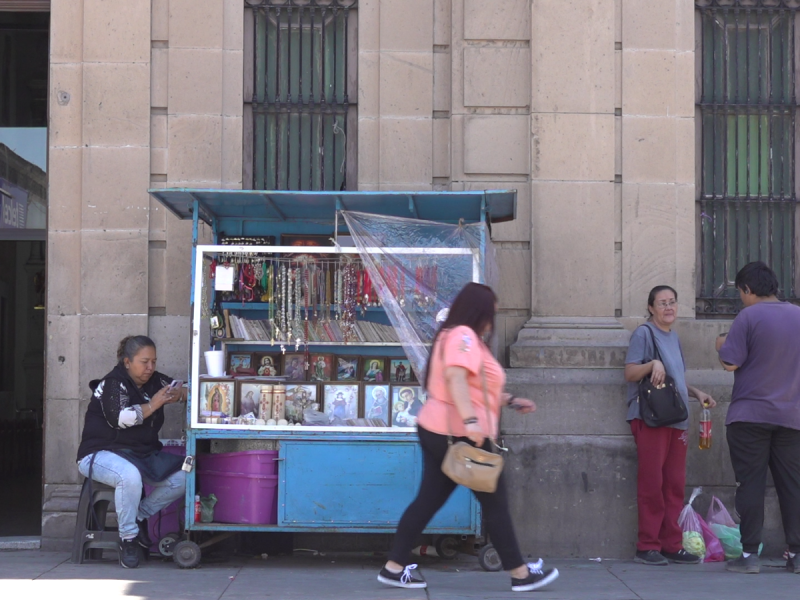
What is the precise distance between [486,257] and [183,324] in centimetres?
250

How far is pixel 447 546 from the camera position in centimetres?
722

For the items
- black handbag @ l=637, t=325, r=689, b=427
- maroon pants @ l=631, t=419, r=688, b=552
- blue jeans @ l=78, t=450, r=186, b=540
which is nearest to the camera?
blue jeans @ l=78, t=450, r=186, b=540

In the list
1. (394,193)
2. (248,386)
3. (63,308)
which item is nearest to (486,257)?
(394,193)

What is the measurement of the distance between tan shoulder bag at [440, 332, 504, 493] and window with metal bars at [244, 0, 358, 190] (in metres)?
3.38

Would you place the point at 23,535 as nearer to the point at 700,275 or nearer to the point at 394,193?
the point at 394,193

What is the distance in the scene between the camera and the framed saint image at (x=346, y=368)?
7.45 meters

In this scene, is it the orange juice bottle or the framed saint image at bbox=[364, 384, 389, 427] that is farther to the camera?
the orange juice bottle

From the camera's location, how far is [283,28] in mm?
8383

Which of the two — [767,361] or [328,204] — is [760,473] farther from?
[328,204]

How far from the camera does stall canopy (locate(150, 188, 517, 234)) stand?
6746mm

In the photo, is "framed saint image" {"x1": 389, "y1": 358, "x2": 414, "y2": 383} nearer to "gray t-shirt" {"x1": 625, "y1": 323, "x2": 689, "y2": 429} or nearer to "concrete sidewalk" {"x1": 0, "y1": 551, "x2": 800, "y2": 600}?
"concrete sidewalk" {"x1": 0, "y1": 551, "x2": 800, "y2": 600}

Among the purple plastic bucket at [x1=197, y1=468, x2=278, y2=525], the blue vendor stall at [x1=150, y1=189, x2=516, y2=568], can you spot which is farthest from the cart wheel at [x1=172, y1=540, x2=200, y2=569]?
the purple plastic bucket at [x1=197, y1=468, x2=278, y2=525]

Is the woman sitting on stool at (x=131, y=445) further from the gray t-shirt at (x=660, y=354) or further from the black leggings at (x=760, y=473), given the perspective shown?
the black leggings at (x=760, y=473)

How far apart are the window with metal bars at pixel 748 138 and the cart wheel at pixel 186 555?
4.46m
